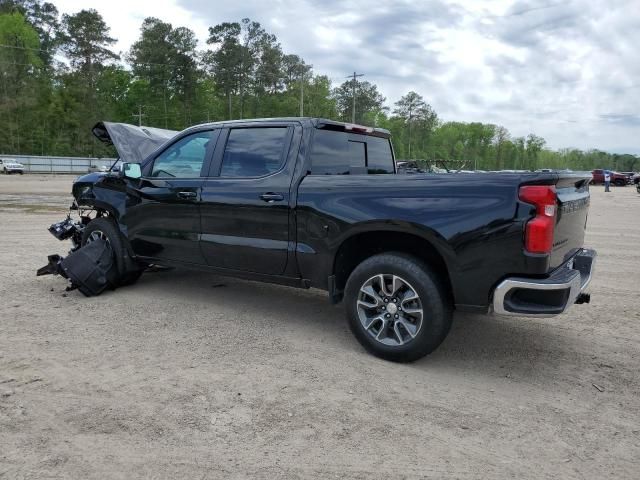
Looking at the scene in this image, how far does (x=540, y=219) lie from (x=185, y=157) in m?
3.58

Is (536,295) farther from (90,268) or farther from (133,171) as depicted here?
(90,268)

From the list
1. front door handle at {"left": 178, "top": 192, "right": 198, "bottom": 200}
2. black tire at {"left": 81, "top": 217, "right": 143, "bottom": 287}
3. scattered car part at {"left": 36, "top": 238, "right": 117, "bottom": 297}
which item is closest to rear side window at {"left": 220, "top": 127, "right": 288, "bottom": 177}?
front door handle at {"left": 178, "top": 192, "right": 198, "bottom": 200}

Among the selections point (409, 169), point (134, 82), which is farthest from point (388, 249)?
point (134, 82)

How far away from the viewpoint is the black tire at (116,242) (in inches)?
232

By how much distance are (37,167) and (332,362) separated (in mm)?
62183

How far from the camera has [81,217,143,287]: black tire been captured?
5.88 metres

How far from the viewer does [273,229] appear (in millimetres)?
4605

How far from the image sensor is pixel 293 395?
11.4 ft

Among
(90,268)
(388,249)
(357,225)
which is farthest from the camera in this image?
(90,268)

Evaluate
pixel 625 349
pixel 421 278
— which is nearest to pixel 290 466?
pixel 421 278

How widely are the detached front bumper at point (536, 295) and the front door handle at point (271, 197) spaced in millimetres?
1980

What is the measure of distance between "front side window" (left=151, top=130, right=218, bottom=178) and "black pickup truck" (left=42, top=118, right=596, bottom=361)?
1cm

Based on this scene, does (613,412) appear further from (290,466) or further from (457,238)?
(290,466)

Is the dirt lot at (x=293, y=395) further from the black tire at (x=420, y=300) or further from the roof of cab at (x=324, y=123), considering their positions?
the roof of cab at (x=324, y=123)
